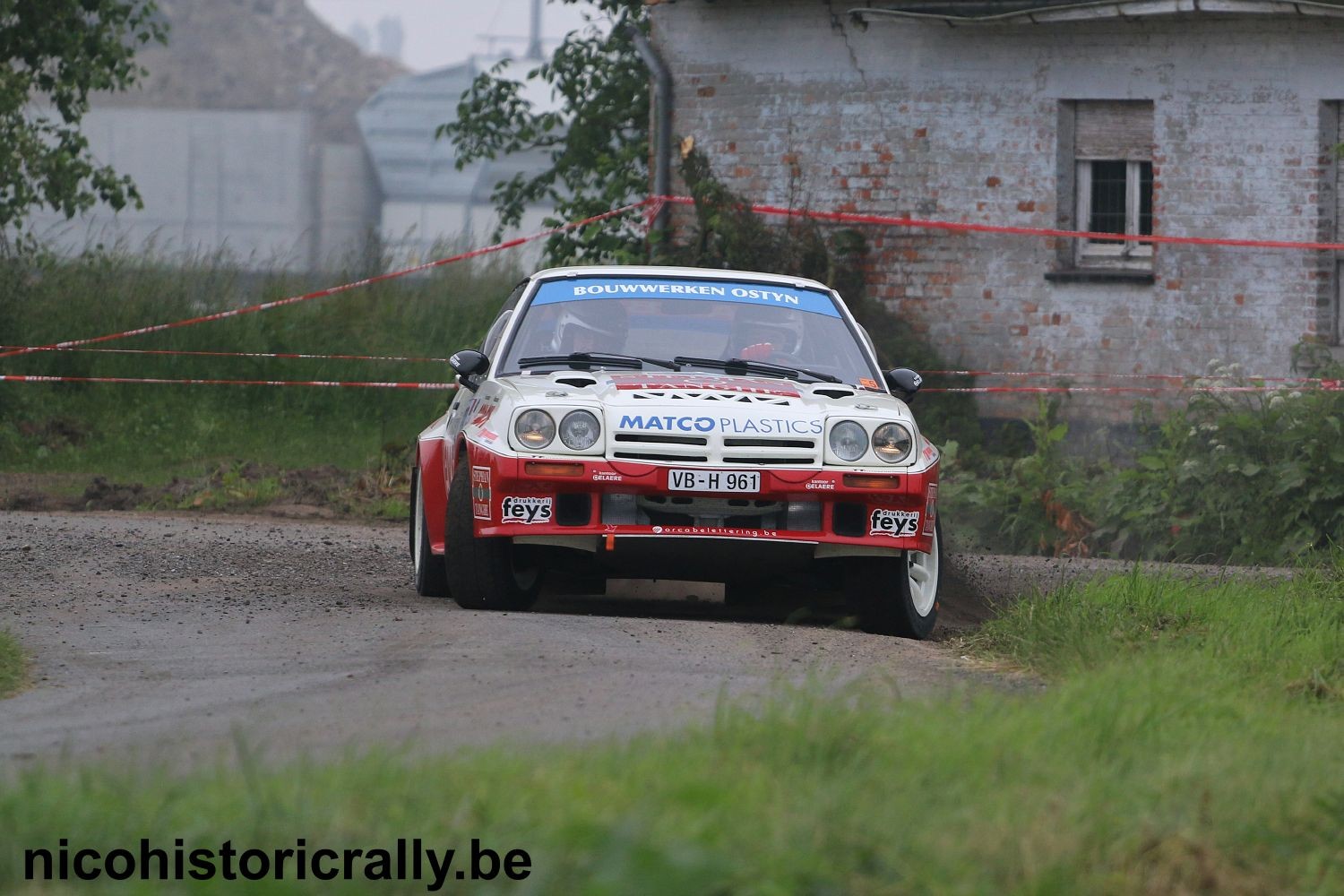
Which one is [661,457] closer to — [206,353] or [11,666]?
[11,666]

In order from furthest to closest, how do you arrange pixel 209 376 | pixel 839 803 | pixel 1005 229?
pixel 209 376
pixel 1005 229
pixel 839 803

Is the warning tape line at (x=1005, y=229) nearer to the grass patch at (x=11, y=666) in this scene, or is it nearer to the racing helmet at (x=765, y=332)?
the racing helmet at (x=765, y=332)

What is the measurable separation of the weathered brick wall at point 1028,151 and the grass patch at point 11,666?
37.9ft

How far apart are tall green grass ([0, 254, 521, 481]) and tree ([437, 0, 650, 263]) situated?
190 cm

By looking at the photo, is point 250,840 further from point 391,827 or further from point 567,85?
point 567,85

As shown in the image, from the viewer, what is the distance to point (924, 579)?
8.14m

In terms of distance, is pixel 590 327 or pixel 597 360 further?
pixel 590 327

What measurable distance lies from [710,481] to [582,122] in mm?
14499

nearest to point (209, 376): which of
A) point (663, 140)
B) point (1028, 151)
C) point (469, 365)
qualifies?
point (663, 140)

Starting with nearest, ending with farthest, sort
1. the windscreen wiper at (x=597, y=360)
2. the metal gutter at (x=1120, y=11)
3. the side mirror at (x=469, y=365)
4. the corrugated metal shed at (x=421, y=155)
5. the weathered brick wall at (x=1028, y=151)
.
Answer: the windscreen wiper at (x=597, y=360)
the side mirror at (x=469, y=365)
the metal gutter at (x=1120, y=11)
the weathered brick wall at (x=1028, y=151)
the corrugated metal shed at (x=421, y=155)

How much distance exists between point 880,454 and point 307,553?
4335 mm

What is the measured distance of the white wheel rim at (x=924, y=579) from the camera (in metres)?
8.00

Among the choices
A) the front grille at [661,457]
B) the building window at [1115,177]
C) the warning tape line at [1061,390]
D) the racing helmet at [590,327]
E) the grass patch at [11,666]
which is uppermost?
the building window at [1115,177]

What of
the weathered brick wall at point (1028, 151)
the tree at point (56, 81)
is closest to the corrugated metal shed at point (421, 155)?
the tree at point (56, 81)
